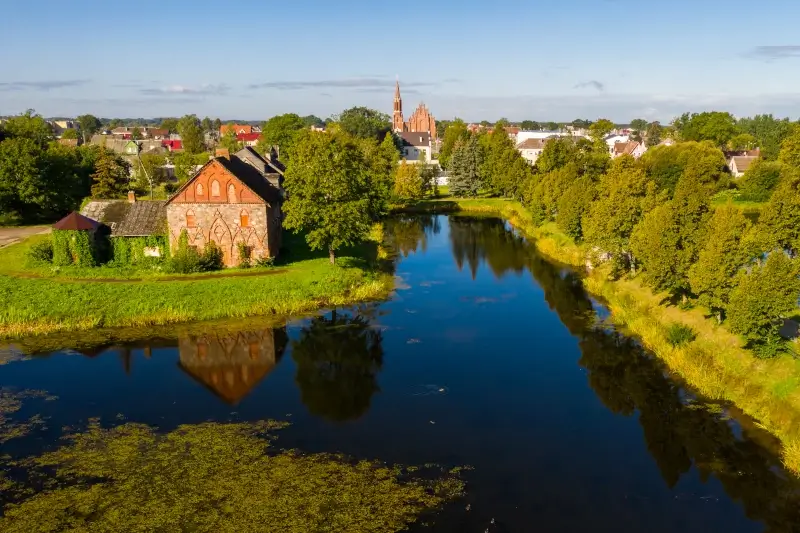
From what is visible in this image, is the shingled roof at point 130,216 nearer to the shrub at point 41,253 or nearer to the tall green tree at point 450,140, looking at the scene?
the shrub at point 41,253

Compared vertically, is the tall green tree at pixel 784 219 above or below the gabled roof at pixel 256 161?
below

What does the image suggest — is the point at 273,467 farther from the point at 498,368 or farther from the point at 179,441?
the point at 498,368

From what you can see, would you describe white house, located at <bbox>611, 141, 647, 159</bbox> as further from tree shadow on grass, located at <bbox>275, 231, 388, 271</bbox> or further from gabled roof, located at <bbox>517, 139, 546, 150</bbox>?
tree shadow on grass, located at <bbox>275, 231, 388, 271</bbox>

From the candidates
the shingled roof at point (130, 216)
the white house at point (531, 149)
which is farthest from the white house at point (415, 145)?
the shingled roof at point (130, 216)

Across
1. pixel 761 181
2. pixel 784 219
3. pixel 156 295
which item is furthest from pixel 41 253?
pixel 761 181

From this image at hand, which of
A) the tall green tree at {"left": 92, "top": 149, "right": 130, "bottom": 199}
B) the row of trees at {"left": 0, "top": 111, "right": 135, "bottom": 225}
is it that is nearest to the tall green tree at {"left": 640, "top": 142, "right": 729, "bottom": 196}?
the tall green tree at {"left": 92, "top": 149, "right": 130, "bottom": 199}

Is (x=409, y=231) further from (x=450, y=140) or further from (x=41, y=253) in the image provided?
(x=450, y=140)
